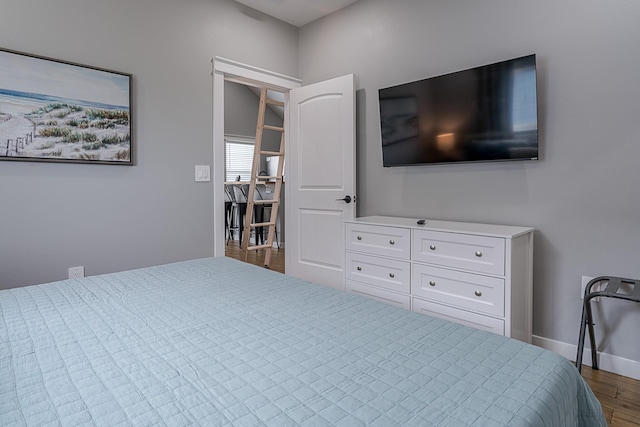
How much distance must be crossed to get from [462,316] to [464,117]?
129 centimetres

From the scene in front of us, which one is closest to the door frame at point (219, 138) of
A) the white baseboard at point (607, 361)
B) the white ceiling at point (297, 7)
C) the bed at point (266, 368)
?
the white ceiling at point (297, 7)

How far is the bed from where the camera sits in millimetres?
675

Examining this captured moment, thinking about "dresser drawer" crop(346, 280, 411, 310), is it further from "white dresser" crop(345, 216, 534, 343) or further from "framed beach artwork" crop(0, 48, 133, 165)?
"framed beach artwork" crop(0, 48, 133, 165)

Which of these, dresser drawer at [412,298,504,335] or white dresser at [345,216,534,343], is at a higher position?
white dresser at [345,216,534,343]

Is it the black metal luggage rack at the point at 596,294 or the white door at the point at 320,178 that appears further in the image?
the white door at the point at 320,178

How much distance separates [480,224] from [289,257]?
1.90m

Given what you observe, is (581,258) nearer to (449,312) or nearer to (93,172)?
(449,312)

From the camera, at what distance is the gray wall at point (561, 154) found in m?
1.99

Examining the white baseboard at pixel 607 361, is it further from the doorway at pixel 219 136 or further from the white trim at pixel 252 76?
the white trim at pixel 252 76

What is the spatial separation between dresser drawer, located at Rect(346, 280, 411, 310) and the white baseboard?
868 millimetres

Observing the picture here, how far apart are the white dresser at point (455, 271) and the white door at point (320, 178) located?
48 centimetres

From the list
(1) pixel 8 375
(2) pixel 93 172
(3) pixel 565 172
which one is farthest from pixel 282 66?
(1) pixel 8 375

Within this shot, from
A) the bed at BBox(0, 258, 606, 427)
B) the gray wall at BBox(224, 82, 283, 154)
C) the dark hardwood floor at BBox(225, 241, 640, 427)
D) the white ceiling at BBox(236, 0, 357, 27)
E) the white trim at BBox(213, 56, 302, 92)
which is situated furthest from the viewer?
the gray wall at BBox(224, 82, 283, 154)

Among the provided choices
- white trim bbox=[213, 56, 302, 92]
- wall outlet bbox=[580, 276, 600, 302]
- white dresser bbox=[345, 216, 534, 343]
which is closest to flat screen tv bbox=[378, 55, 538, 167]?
white dresser bbox=[345, 216, 534, 343]
